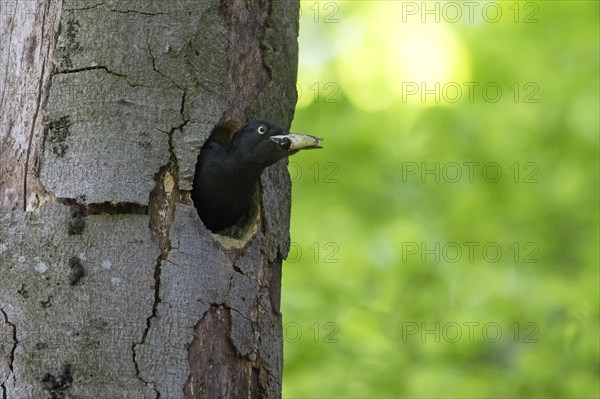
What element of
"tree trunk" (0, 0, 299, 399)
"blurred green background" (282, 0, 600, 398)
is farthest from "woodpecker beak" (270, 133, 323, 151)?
"blurred green background" (282, 0, 600, 398)

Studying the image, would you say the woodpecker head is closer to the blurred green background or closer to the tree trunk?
the tree trunk

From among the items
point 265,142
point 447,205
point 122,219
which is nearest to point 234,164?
point 265,142

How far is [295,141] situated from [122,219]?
2.34ft

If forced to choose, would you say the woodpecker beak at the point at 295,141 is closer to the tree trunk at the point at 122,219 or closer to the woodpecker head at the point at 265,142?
the woodpecker head at the point at 265,142

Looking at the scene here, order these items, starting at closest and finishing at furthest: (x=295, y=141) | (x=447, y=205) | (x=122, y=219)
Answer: (x=122, y=219) → (x=295, y=141) → (x=447, y=205)

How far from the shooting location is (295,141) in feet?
10.4

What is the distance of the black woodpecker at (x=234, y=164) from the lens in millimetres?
3188

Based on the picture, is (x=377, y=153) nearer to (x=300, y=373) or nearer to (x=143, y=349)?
(x=300, y=373)

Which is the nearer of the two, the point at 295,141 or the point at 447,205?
the point at 295,141

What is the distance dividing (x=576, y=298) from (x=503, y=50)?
230 centimetres

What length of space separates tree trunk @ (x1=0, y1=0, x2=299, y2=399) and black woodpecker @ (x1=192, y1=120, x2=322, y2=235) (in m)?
0.10

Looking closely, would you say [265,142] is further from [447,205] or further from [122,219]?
[447,205]

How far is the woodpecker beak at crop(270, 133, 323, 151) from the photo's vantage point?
3.16 m

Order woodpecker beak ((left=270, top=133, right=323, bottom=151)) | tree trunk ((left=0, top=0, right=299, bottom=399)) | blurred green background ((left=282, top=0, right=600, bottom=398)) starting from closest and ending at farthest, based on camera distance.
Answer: tree trunk ((left=0, top=0, right=299, bottom=399)), woodpecker beak ((left=270, top=133, right=323, bottom=151)), blurred green background ((left=282, top=0, right=600, bottom=398))
